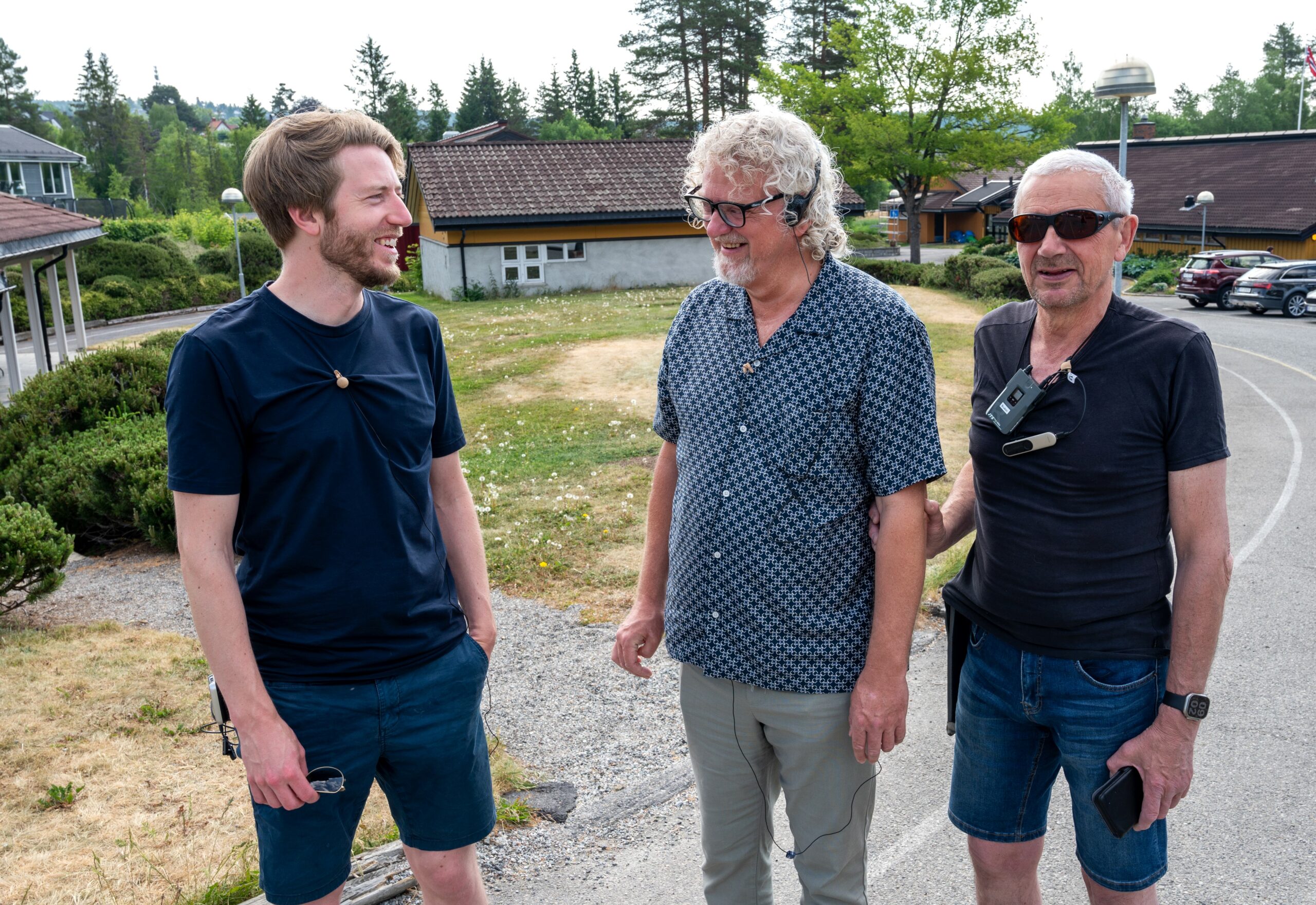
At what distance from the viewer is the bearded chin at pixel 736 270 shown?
256 centimetres

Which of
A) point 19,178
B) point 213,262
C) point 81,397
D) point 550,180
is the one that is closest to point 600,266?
point 550,180

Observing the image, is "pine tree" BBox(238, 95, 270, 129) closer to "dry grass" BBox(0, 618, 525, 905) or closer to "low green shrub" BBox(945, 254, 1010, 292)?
"low green shrub" BBox(945, 254, 1010, 292)

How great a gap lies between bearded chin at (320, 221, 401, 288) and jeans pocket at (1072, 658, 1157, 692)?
1958mm

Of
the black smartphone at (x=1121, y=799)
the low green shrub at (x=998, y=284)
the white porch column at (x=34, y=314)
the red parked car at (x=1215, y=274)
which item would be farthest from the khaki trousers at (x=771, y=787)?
the red parked car at (x=1215, y=274)

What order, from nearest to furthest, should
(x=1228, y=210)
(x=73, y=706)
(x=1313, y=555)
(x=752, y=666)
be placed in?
1. (x=752, y=666)
2. (x=73, y=706)
3. (x=1313, y=555)
4. (x=1228, y=210)

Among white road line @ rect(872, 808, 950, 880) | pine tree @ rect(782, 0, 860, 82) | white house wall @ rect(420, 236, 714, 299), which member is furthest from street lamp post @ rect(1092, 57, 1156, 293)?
pine tree @ rect(782, 0, 860, 82)

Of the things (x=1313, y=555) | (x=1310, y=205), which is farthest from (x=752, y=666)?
(x=1310, y=205)

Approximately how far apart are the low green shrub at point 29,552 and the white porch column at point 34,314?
1501 cm

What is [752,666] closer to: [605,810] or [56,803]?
[605,810]

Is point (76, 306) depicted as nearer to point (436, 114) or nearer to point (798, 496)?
point (798, 496)

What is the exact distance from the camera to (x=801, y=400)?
2480 mm

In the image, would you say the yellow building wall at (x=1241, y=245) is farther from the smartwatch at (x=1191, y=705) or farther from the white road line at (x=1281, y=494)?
the smartwatch at (x=1191, y=705)

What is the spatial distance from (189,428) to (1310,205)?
4447 cm

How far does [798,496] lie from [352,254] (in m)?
1.23
